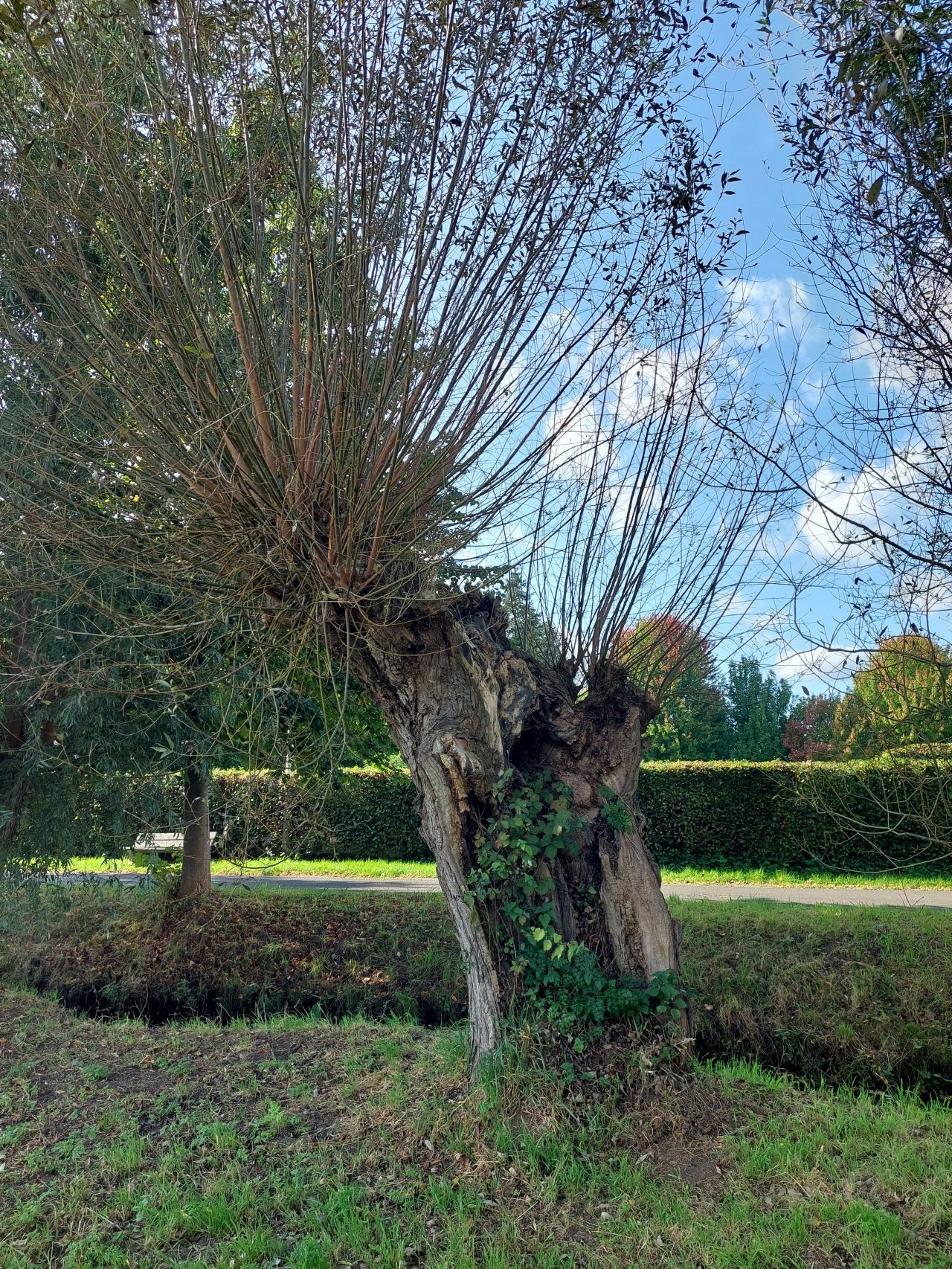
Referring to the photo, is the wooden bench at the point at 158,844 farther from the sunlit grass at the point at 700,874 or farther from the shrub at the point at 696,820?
the shrub at the point at 696,820

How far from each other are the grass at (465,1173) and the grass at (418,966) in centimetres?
152

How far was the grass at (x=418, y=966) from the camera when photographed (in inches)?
280

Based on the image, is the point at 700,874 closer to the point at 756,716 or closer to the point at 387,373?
the point at 756,716

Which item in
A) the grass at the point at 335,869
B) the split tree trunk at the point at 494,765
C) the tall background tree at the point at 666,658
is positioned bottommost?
the grass at the point at 335,869

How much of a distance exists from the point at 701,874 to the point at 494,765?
12309 millimetres

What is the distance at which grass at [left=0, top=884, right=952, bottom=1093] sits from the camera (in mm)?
7117

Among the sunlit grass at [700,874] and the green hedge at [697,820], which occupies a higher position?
the green hedge at [697,820]

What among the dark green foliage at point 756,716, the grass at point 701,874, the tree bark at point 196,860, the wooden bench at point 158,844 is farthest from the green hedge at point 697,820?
the dark green foliage at point 756,716

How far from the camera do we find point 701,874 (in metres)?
16.2

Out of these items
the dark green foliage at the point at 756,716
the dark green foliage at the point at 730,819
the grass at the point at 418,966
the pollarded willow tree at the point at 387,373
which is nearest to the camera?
the pollarded willow tree at the point at 387,373

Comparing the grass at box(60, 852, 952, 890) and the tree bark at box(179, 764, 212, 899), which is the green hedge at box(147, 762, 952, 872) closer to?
the grass at box(60, 852, 952, 890)

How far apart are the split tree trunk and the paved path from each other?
685 cm

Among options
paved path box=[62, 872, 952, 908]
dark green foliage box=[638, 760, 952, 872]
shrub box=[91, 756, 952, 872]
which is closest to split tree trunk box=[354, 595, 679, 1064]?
paved path box=[62, 872, 952, 908]

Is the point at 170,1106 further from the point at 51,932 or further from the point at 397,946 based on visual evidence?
the point at 51,932
